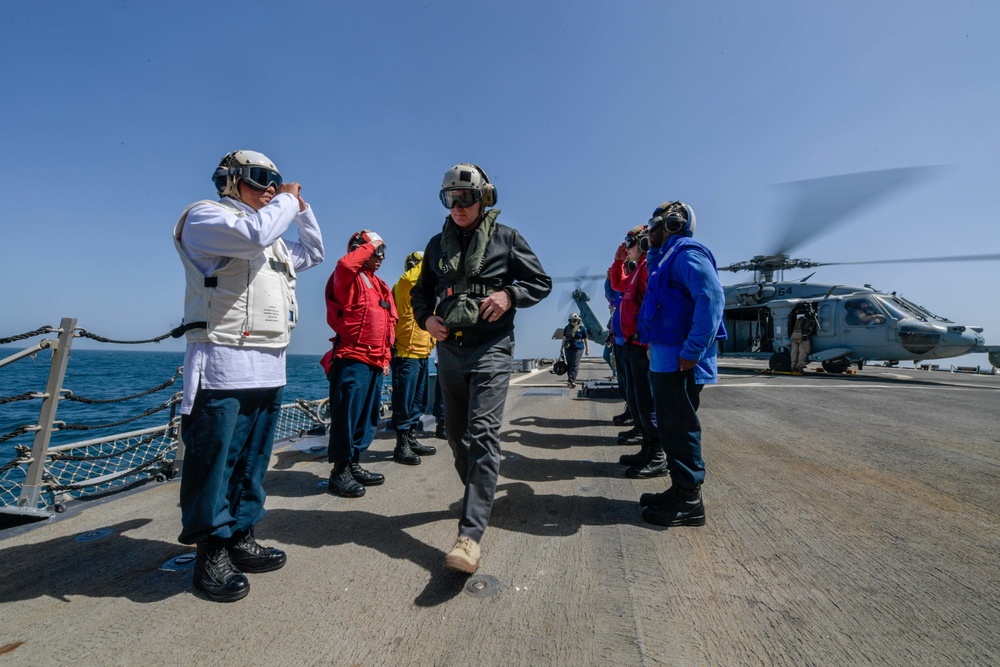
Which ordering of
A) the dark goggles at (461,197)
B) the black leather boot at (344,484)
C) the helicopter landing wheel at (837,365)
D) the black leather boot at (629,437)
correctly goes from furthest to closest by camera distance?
the helicopter landing wheel at (837,365) < the black leather boot at (629,437) < the black leather boot at (344,484) < the dark goggles at (461,197)

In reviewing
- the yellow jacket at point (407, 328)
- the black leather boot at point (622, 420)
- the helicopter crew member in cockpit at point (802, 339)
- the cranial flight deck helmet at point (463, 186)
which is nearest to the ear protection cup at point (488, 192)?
the cranial flight deck helmet at point (463, 186)

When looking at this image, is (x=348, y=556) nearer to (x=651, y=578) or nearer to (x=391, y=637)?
(x=391, y=637)

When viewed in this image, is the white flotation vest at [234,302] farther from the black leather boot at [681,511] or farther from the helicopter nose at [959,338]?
the helicopter nose at [959,338]

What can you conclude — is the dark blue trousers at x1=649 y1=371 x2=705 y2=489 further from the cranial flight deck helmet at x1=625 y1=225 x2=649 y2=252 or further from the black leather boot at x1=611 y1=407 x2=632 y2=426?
the black leather boot at x1=611 y1=407 x2=632 y2=426

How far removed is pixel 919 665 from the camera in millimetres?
1300

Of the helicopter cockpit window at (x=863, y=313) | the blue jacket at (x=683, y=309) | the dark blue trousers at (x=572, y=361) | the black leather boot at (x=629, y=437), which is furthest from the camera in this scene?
the helicopter cockpit window at (x=863, y=313)

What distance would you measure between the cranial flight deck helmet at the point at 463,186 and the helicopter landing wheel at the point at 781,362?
1597cm

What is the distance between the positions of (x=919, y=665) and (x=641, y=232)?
3.48 meters

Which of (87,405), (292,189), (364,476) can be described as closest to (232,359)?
(292,189)

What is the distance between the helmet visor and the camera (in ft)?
6.45

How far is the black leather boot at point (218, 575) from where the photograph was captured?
1723 mm

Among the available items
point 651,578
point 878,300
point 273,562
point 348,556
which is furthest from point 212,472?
point 878,300

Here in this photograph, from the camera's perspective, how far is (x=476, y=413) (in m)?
2.10

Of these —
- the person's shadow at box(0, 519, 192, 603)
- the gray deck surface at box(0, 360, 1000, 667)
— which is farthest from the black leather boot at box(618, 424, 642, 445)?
the person's shadow at box(0, 519, 192, 603)
